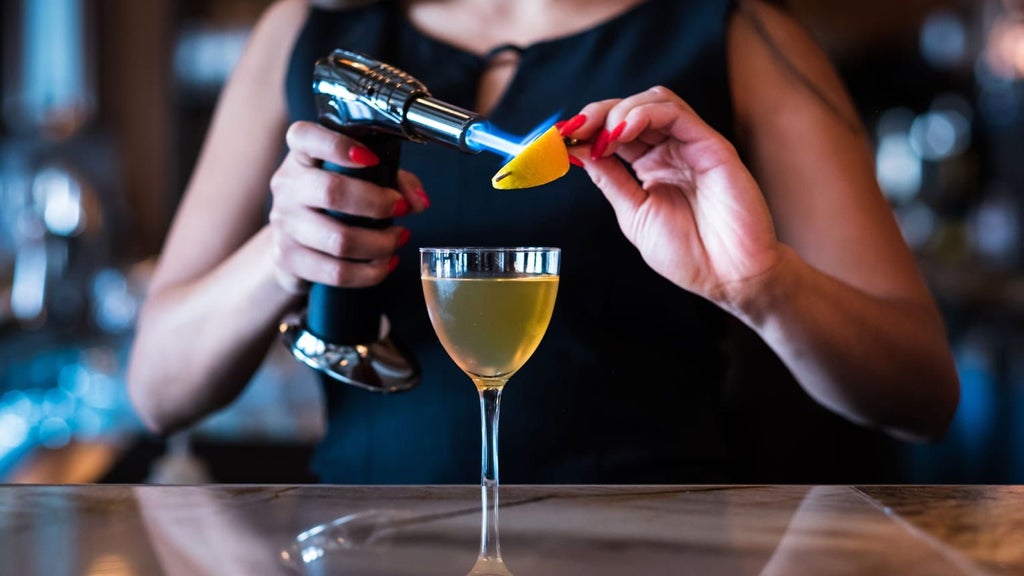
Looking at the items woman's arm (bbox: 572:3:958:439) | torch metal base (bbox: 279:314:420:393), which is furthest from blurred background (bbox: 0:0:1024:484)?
woman's arm (bbox: 572:3:958:439)

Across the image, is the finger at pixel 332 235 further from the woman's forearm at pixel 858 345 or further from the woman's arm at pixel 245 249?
the woman's forearm at pixel 858 345

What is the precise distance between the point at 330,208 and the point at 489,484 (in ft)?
1.00

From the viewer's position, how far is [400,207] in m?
1.11

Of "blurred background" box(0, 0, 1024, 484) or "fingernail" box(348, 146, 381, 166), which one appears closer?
"fingernail" box(348, 146, 381, 166)

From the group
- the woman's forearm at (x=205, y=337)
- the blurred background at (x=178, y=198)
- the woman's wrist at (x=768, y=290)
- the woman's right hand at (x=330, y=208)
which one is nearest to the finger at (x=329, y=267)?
the woman's right hand at (x=330, y=208)

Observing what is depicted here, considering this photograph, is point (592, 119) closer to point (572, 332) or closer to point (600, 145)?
point (600, 145)

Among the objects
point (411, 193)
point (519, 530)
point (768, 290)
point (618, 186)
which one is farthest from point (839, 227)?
point (519, 530)

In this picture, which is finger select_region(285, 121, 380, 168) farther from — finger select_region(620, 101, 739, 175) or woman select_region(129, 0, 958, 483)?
finger select_region(620, 101, 739, 175)

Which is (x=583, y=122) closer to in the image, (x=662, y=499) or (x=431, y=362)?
(x=662, y=499)

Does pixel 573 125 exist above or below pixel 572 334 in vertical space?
above

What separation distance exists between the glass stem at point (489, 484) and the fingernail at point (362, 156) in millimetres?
234

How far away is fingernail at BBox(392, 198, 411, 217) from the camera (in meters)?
1.10

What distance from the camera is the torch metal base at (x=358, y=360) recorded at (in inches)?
45.6

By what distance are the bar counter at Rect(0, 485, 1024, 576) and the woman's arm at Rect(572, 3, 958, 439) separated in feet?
0.70
